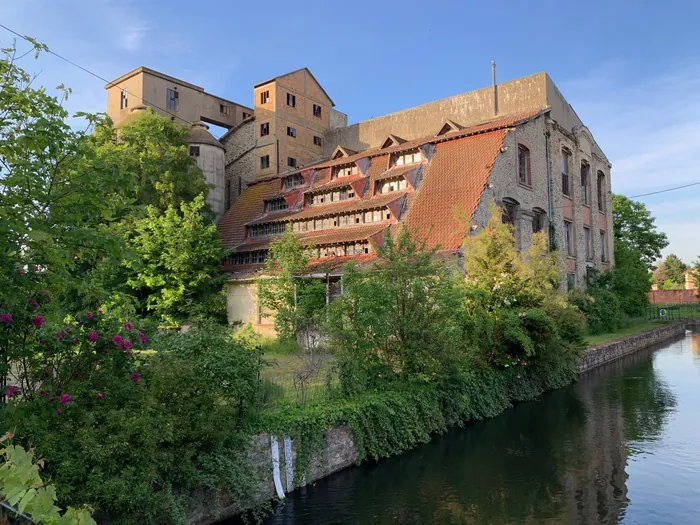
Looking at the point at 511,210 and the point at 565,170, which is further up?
the point at 565,170

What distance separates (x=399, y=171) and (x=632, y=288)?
20265mm

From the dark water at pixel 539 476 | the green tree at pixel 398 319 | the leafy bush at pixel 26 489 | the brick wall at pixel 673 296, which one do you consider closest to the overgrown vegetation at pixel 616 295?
the dark water at pixel 539 476

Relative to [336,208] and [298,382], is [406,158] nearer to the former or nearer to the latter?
[336,208]

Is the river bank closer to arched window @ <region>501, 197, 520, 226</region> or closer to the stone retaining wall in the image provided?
the stone retaining wall

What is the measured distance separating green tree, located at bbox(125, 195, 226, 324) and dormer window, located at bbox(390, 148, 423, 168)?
1070 centimetres

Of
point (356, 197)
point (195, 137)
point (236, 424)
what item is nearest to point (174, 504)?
point (236, 424)

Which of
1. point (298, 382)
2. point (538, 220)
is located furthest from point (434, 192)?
point (298, 382)

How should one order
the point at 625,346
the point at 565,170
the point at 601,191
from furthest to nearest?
the point at 601,191 < the point at 565,170 < the point at 625,346

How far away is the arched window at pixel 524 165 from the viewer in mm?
27766

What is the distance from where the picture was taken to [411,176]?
26.5 m

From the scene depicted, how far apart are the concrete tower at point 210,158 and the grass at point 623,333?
23859mm

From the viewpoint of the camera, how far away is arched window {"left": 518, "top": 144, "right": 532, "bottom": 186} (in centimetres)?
2777

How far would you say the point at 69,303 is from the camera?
916 cm

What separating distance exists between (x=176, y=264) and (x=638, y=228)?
5018cm
